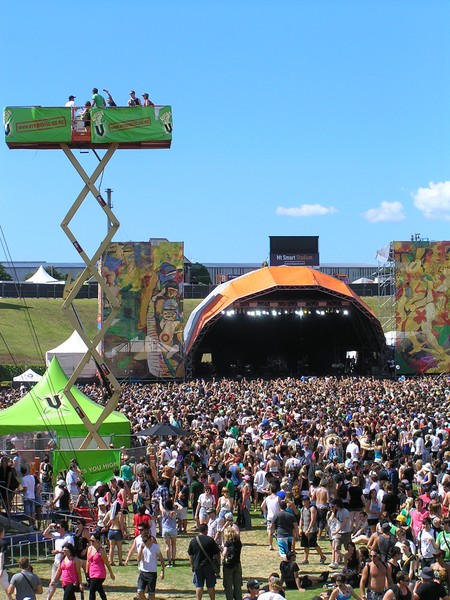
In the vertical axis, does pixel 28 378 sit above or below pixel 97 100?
below

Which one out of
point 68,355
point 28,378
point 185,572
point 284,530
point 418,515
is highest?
point 68,355

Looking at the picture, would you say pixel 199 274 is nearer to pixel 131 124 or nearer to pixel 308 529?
pixel 131 124

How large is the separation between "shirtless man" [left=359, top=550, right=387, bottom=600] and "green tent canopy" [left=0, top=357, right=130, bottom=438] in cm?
897

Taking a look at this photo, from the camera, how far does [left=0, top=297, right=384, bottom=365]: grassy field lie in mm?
59844

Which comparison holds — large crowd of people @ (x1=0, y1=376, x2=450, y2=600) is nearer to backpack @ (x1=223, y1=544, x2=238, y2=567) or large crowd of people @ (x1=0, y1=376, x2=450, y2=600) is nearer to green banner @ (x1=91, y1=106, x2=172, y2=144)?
backpack @ (x1=223, y1=544, x2=238, y2=567)

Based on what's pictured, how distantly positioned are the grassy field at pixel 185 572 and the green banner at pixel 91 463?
90.8 inches

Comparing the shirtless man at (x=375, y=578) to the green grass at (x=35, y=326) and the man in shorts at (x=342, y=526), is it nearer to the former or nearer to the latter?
the man in shorts at (x=342, y=526)

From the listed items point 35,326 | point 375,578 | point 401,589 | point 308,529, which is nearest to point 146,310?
point 35,326

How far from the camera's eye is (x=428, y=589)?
9062 mm

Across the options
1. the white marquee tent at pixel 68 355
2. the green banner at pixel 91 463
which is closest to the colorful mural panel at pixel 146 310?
the white marquee tent at pixel 68 355

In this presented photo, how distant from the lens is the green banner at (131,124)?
18906 millimetres

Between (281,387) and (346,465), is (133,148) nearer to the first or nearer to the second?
(346,465)

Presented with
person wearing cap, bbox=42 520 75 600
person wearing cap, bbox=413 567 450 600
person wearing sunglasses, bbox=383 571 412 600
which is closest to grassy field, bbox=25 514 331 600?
person wearing cap, bbox=42 520 75 600

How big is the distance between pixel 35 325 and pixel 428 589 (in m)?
60.1
